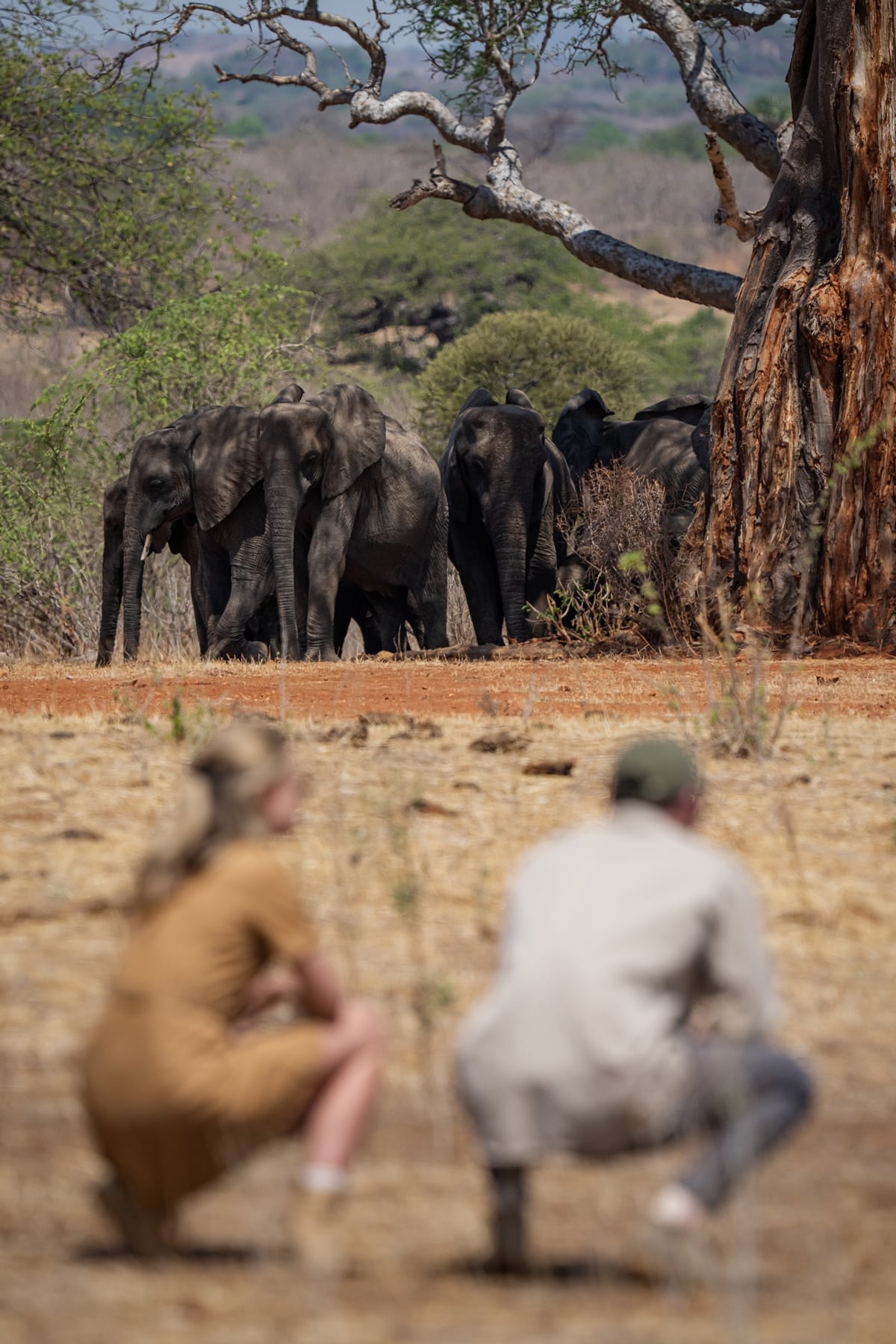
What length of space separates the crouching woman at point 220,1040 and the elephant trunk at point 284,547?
11.9 m

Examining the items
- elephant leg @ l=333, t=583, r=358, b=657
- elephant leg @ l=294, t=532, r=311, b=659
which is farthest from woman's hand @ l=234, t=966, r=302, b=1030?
elephant leg @ l=333, t=583, r=358, b=657

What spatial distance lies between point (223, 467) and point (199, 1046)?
1359cm

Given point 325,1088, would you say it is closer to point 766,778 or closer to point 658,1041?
point 658,1041

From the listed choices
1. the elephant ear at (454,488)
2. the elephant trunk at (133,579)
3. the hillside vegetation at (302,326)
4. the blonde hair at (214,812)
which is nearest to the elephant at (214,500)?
the elephant trunk at (133,579)

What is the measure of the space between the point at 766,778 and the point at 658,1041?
4.03 meters

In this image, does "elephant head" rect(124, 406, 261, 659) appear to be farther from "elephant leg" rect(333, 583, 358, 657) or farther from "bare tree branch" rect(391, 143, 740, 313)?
"bare tree branch" rect(391, 143, 740, 313)

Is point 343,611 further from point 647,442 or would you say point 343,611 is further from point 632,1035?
A: point 632,1035

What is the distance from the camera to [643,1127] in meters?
3.48

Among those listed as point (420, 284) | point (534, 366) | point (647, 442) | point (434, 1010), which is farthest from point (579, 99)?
point (434, 1010)

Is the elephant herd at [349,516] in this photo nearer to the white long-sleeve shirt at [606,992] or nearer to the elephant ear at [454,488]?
the elephant ear at [454,488]

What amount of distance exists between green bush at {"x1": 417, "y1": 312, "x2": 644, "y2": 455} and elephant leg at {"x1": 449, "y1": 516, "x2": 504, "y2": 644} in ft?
46.7

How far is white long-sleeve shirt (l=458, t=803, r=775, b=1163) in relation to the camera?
3412 millimetres

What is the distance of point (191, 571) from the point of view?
18391 millimetres

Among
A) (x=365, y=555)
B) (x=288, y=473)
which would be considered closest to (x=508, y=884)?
(x=288, y=473)
